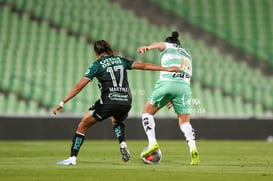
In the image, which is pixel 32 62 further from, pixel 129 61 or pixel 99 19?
pixel 129 61

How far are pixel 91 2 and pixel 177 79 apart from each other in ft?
56.0

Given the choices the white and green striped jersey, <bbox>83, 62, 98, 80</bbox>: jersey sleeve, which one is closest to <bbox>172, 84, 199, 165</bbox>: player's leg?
the white and green striped jersey

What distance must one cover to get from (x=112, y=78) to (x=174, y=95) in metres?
1.07

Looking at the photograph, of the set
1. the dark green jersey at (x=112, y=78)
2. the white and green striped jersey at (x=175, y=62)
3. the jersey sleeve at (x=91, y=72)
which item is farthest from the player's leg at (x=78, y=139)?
the white and green striped jersey at (x=175, y=62)

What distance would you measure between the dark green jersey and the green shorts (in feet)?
2.02

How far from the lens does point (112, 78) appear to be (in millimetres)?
12500

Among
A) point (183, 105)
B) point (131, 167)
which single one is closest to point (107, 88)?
point (183, 105)

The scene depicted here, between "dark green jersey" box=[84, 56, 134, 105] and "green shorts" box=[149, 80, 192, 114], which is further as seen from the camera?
"green shorts" box=[149, 80, 192, 114]

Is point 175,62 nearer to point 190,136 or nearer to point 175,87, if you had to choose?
point 175,87

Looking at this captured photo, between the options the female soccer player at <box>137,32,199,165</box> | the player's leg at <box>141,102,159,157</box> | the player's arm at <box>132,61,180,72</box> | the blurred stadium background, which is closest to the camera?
the player's arm at <box>132,61,180,72</box>

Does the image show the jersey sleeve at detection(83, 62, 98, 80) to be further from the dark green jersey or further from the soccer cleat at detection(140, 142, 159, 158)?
the soccer cleat at detection(140, 142, 159, 158)

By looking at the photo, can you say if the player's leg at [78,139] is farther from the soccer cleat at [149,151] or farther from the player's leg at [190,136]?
the player's leg at [190,136]

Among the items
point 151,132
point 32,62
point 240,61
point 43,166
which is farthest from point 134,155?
point 240,61

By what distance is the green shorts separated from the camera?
12852 millimetres
